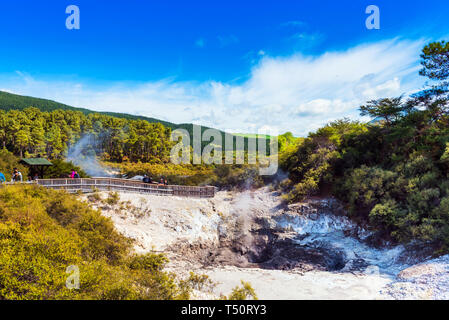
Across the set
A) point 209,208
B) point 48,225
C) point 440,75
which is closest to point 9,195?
point 48,225

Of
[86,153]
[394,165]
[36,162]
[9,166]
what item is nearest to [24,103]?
[86,153]

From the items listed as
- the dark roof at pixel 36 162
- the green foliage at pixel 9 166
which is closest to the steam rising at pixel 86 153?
the green foliage at pixel 9 166

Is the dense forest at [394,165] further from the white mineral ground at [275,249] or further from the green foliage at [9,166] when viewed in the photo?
the green foliage at [9,166]

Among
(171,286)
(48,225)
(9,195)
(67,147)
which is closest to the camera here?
(171,286)

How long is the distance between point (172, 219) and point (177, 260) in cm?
359

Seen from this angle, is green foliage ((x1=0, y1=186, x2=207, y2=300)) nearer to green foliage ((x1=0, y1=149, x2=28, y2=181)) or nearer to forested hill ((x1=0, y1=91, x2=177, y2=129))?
green foliage ((x1=0, y1=149, x2=28, y2=181))

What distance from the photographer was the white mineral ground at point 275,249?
32.2ft

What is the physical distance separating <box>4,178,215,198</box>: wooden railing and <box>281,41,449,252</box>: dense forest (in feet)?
24.7

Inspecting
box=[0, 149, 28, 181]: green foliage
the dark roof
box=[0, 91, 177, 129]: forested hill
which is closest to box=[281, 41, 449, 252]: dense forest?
the dark roof

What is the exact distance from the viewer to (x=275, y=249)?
15906 millimetres

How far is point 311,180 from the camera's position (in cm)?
2006

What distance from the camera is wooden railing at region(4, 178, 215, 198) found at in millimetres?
15427

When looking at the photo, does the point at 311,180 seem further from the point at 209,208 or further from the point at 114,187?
the point at 114,187

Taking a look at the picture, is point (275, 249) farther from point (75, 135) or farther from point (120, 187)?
point (75, 135)
